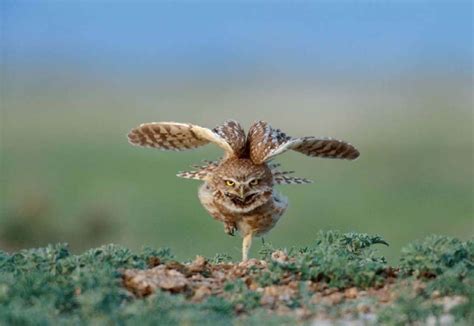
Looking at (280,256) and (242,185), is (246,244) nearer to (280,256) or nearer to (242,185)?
(242,185)

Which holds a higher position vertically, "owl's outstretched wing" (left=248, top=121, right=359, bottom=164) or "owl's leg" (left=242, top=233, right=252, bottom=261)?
"owl's outstretched wing" (left=248, top=121, right=359, bottom=164)


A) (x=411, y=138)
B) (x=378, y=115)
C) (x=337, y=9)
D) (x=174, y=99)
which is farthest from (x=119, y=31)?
(x=411, y=138)

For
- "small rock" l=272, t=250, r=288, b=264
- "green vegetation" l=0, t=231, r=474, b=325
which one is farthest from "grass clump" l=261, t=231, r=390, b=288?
"small rock" l=272, t=250, r=288, b=264

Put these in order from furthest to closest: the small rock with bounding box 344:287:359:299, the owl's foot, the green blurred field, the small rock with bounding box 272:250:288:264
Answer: the green blurred field < the owl's foot < the small rock with bounding box 272:250:288:264 < the small rock with bounding box 344:287:359:299

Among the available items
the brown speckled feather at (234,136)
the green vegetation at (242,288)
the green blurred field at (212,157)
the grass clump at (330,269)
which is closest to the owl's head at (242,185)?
the brown speckled feather at (234,136)

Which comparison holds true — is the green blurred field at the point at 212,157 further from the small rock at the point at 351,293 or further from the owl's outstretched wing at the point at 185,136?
the small rock at the point at 351,293

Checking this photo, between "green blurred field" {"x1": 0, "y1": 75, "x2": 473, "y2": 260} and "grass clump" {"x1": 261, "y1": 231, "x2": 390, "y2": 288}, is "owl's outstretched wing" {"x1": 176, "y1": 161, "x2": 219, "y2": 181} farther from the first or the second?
"green blurred field" {"x1": 0, "y1": 75, "x2": 473, "y2": 260}

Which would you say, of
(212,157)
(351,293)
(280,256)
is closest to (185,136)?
(280,256)

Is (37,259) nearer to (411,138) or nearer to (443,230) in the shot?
(443,230)
